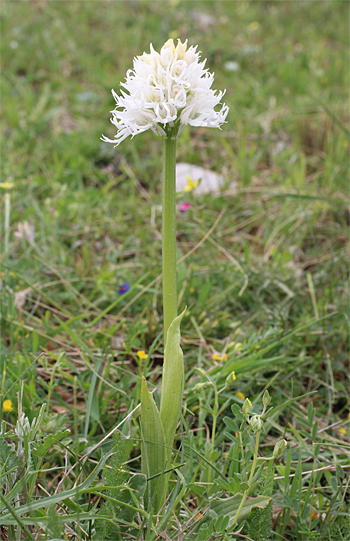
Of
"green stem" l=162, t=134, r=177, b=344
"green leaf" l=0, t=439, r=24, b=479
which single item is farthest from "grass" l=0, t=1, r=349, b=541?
"green stem" l=162, t=134, r=177, b=344

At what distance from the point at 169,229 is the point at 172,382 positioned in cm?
44

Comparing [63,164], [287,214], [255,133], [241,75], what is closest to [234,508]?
[287,214]

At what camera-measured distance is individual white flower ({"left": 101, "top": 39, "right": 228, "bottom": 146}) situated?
106 cm

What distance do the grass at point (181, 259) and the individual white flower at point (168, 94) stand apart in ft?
2.39

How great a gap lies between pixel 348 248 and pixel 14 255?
1.96 meters

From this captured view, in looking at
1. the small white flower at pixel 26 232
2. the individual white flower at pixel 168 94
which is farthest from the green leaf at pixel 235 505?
the small white flower at pixel 26 232

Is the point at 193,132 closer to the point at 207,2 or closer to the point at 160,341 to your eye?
the point at 160,341

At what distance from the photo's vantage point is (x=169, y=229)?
1198 mm

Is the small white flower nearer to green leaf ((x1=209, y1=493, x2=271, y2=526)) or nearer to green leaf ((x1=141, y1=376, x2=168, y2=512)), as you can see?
green leaf ((x1=141, y1=376, x2=168, y2=512))

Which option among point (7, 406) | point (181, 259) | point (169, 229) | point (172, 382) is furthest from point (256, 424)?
point (181, 259)

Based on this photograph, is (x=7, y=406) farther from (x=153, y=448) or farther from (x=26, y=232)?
(x=26, y=232)

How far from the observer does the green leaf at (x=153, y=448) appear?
1.15m

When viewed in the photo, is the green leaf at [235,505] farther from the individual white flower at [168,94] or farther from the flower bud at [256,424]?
the individual white flower at [168,94]

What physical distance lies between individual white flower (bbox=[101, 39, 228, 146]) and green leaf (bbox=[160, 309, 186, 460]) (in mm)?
534
